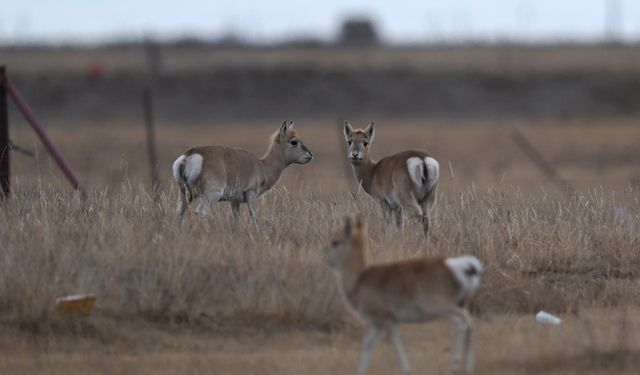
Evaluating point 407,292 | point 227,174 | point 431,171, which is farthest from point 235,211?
point 407,292

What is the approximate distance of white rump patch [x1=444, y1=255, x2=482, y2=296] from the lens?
388 inches

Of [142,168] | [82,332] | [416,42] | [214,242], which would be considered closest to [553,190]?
[142,168]

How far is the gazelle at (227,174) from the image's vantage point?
1573 centimetres

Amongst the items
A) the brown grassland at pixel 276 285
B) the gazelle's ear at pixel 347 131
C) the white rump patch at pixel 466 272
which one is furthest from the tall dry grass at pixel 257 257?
the white rump patch at pixel 466 272

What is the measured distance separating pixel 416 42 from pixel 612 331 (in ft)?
236

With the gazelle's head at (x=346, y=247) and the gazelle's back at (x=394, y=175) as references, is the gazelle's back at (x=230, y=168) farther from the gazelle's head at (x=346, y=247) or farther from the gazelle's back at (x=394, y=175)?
the gazelle's head at (x=346, y=247)

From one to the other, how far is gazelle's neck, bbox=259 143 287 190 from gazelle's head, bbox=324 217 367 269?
672cm

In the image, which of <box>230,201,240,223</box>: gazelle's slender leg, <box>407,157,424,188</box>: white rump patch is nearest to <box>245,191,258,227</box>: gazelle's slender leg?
<box>230,201,240,223</box>: gazelle's slender leg

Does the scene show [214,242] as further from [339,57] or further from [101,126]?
[339,57]

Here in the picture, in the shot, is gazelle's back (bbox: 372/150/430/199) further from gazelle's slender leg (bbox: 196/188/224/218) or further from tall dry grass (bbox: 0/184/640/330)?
gazelle's slender leg (bbox: 196/188/224/218)

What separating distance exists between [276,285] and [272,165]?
5.26 metres

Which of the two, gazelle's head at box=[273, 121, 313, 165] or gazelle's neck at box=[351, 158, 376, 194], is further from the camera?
gazelle's head at box=[273, 121, 313, 165]

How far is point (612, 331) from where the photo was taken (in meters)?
11.8

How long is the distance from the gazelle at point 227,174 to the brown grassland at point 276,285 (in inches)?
10.9
